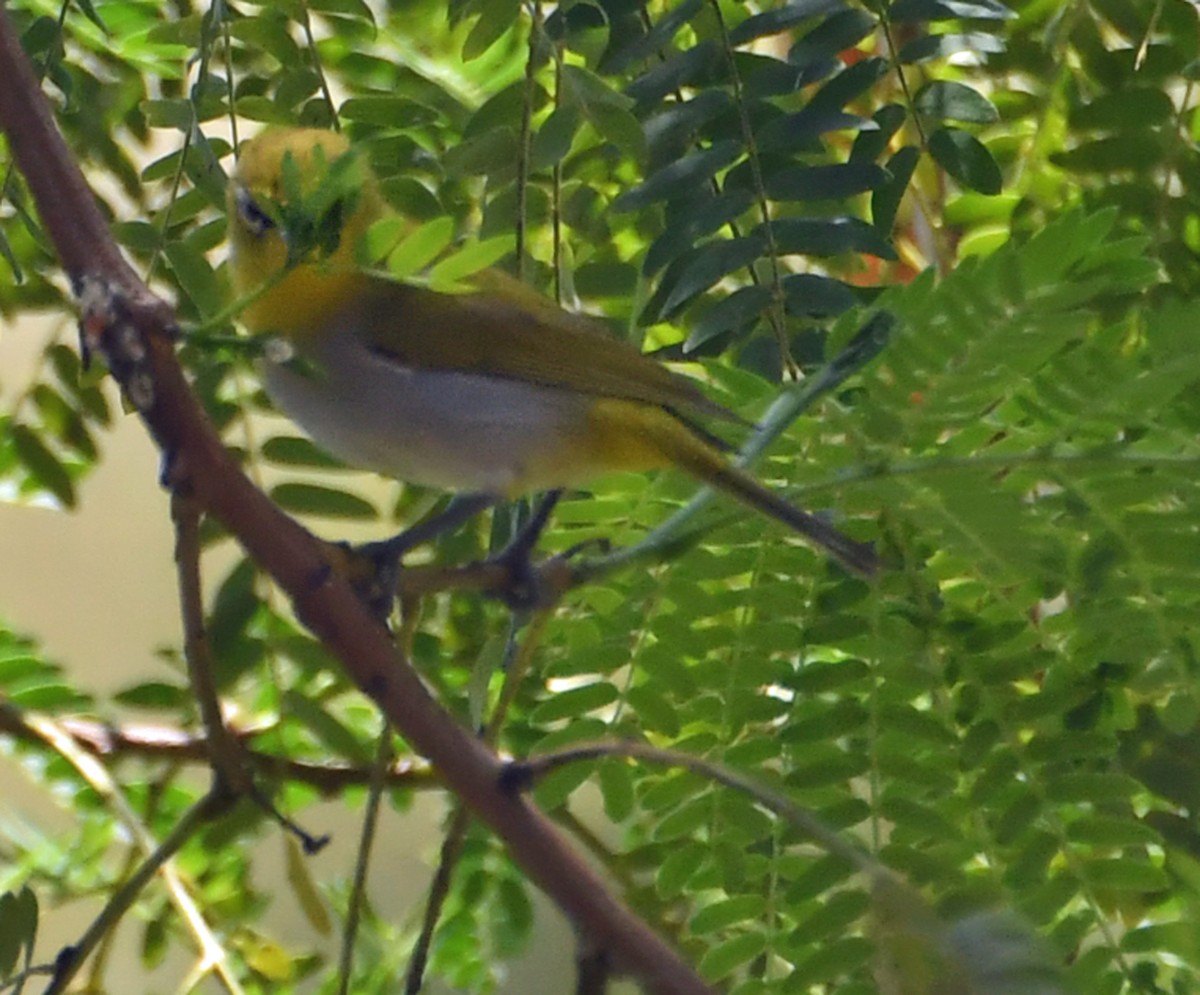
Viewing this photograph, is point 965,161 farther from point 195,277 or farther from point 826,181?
point 195,277

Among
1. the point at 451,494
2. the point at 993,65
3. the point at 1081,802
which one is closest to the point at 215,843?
the point at 451,494

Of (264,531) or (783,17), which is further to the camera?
(783,17)

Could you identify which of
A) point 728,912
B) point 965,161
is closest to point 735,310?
point 965,161

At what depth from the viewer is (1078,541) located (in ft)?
1.54

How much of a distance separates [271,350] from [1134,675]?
0.33 metres

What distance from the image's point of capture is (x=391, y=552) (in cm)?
51

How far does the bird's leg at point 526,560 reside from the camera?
1.42ft

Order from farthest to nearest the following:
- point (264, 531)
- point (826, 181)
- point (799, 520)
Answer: point (826, 181) → point (799, 520) → point (264, 531)

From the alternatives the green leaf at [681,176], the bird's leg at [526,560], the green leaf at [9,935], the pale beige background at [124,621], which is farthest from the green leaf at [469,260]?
the pale beige background at [124,621]

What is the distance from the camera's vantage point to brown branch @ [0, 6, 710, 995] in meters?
0.30

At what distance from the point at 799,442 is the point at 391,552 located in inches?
6.1

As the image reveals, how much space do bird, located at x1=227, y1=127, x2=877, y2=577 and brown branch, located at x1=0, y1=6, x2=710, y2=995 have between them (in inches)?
8.7

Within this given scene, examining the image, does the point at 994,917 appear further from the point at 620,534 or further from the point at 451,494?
the point at 451,494

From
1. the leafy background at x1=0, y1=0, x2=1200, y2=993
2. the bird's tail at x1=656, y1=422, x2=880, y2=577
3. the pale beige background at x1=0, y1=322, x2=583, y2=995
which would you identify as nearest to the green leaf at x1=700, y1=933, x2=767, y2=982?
the leafy background at x1=0, y1=0, x2=1200, y2=993
